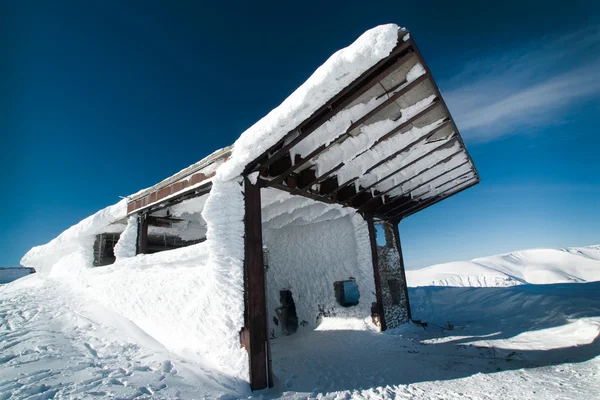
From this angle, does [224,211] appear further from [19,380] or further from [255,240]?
[19,380]

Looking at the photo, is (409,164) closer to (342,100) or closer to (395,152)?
(395,152)

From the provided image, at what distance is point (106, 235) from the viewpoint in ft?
32.8

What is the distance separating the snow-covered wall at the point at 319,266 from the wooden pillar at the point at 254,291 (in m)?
4.45

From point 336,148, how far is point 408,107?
154 centimetres

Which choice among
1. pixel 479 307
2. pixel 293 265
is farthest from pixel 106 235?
pixel 479 307

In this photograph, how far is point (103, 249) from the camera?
985cm

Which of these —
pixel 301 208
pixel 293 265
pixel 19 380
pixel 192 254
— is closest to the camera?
pixel 19 380

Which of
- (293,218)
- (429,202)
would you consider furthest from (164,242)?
(429,202)

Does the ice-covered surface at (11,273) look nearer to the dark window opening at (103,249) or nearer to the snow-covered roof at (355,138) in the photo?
the dark window opening at (103,249)

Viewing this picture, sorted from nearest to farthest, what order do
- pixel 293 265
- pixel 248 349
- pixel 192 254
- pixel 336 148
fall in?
1. pixel 248 349
2. pixel 192 254
3. pixel 336 148
4. pixel 293 265

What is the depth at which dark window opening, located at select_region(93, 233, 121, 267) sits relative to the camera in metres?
9.70

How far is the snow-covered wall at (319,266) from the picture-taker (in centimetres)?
868

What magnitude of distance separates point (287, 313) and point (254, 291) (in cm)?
553

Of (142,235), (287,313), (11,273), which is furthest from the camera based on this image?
(11,273)
